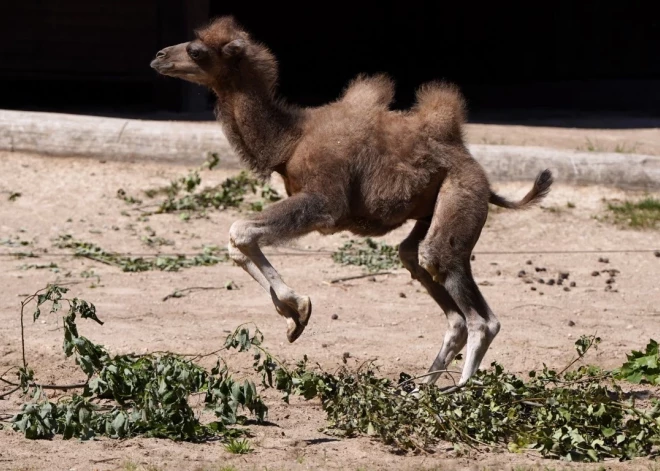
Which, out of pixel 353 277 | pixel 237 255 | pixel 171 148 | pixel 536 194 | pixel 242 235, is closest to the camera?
pixel 242 235

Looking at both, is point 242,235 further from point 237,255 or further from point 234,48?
point 234,48

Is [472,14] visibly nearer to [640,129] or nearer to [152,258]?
[640,129]

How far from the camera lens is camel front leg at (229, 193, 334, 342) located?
634 centimetres

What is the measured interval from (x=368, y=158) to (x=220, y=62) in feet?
3.65

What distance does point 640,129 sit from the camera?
48.5ft

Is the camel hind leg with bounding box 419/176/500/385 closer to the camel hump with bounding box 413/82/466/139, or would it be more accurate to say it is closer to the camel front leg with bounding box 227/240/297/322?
the camel hump with bounding box 413/82/466/139

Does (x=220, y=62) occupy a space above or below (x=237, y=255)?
above

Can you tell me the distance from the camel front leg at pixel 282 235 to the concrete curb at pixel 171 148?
231 inches

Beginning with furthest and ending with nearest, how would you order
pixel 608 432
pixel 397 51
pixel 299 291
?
1. pixel 397 51
2. pixel 299 291
3. pixel 608 432

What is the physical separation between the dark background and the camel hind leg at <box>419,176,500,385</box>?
9.44m

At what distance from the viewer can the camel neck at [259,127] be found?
6.83 meters

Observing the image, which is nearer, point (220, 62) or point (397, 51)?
point (220, 62)

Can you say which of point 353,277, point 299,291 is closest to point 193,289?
point 299,291

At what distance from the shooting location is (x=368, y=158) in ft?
22.0
